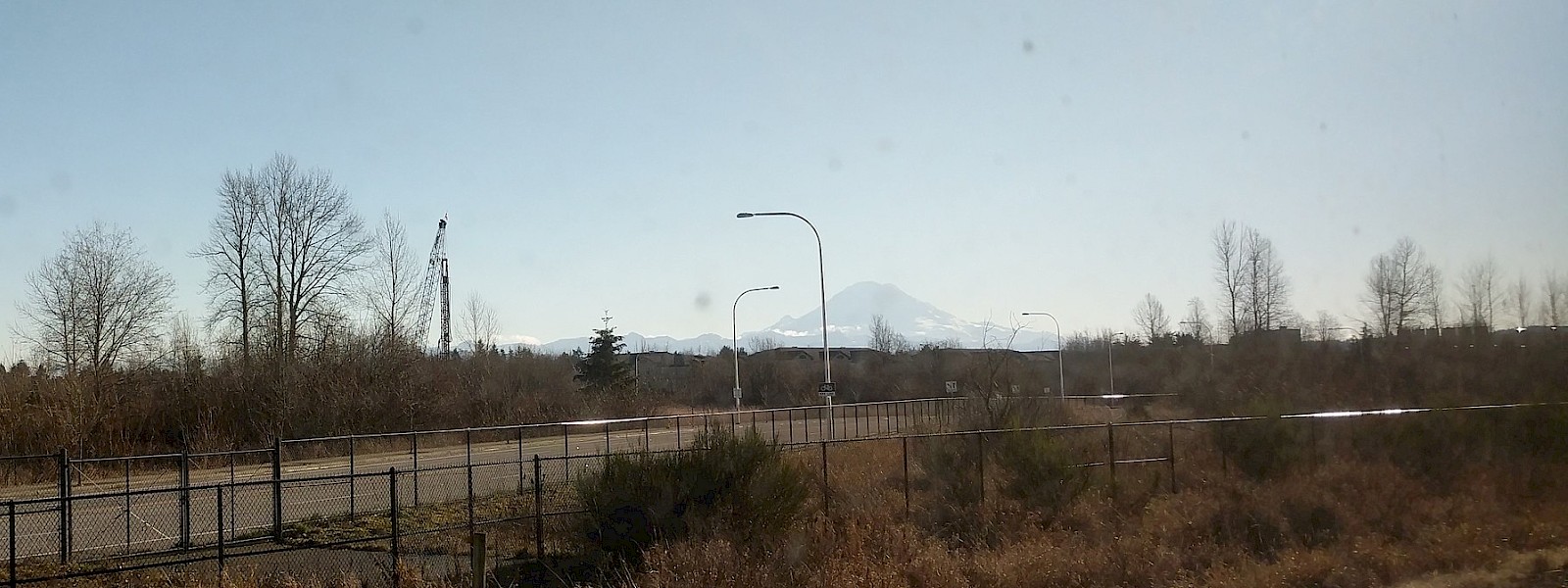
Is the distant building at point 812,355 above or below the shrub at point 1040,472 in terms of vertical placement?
above

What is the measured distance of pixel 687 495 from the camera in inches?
663

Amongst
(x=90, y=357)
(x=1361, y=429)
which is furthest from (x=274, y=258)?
(x=1361, y=429)

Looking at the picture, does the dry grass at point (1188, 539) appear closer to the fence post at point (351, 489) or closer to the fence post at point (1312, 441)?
the fence post at point (1312, 441)

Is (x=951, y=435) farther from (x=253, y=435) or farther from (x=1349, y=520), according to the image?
(x=253, y=435)

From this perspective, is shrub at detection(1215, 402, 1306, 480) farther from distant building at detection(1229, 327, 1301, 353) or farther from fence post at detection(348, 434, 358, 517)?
distant building at detection(1229, 327, 1301, 353)

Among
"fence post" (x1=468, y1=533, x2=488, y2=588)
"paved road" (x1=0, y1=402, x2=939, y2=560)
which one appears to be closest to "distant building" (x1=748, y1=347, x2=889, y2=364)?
"paved road" (x1=0, y1=402, x2=939, y2=560)

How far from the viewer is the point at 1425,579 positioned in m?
13.3

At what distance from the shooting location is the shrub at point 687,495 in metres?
16.4

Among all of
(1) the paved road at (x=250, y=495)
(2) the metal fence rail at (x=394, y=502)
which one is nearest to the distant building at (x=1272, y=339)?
(2) the metal fence rail at (x=394, y=502)

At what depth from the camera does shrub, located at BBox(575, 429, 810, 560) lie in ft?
53.9

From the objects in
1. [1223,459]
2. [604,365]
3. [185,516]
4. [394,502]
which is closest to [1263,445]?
[1223,459]

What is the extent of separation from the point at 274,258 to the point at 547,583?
143ft

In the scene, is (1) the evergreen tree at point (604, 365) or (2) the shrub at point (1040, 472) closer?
(2) the shrub at point (1040, 472)

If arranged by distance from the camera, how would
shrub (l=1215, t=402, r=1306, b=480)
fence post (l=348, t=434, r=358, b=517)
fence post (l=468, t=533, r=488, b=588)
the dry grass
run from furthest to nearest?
shrub (l=1215, t=402, r=1306, b=480) < fence post (l=348, t=434, r=358, b=517) < the dry grass < fence post (l=468, t=533, r=488, b=588)
